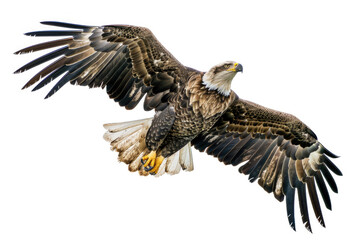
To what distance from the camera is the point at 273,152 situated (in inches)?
408

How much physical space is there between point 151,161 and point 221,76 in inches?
67.1

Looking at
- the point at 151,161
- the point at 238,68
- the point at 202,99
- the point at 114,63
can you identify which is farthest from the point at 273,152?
the point at 114,63

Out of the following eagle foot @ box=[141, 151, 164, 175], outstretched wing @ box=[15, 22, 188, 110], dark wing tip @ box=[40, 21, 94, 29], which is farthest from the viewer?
eagle foot @ box=[141, 151, 164, 175]

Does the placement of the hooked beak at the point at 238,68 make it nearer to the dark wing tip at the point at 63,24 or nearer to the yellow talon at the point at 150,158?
the yellow talon at the point at 150,158

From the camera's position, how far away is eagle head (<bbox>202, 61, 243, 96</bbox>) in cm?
928

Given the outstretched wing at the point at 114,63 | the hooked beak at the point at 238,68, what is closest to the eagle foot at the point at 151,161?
the outstretched wing at the point at 114,63

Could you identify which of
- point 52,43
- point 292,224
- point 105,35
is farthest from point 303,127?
point 52,43

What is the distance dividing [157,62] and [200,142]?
5.48ft

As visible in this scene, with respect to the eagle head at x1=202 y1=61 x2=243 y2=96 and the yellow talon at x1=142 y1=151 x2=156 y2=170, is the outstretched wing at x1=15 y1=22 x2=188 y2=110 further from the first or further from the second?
the yellow talon at x1=142 y1=151 x2=156 y2=170

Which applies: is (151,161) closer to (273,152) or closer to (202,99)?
(202,99)

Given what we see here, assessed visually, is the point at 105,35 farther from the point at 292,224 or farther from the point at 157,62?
the point at 292,224

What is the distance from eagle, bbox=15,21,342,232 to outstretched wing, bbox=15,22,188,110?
0.05 feet

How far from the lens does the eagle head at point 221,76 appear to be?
30.5 ft

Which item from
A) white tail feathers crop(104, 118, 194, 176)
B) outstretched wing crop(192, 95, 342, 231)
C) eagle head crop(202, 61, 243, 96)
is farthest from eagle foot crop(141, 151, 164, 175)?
eagle head crop(202, 61, 243, 96)
